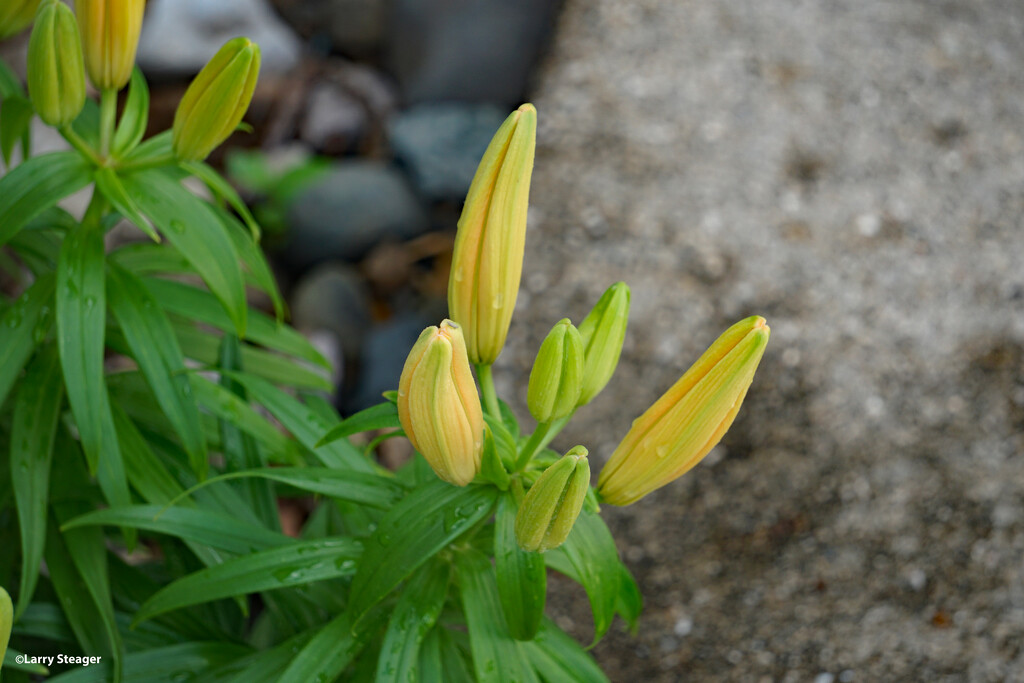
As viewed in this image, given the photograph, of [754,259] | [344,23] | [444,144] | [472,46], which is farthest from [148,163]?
[344,23]

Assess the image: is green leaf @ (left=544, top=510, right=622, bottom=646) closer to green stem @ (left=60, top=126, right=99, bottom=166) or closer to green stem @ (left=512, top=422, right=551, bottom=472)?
green stem @ (left=512, top=422, right=551, bottom=472)

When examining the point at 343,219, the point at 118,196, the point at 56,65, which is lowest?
the point at 343,219

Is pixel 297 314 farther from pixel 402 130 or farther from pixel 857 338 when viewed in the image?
pixel 857 338

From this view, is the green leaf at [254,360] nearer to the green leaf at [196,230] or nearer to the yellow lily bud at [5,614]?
the green leaf at [196,230]

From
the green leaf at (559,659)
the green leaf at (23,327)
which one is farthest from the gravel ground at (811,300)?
the green leaf at (23,327)

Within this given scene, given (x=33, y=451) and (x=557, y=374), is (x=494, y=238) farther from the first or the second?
(x=33, y=451)

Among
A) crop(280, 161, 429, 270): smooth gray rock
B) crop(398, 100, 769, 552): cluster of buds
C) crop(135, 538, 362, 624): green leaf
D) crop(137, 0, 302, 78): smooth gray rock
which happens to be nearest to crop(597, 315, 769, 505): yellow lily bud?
crop(398, 100, 769, 552): cluster of buds

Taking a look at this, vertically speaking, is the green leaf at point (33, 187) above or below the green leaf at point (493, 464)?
above
